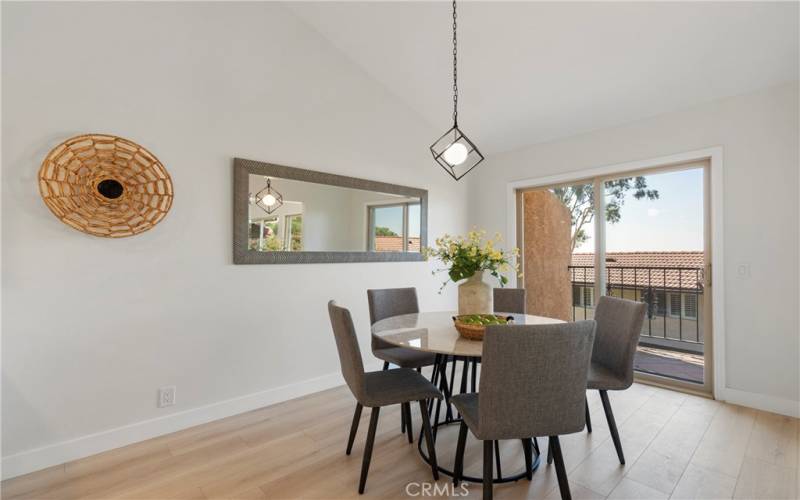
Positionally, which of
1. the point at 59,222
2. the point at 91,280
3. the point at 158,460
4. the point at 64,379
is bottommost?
the point at 158,460

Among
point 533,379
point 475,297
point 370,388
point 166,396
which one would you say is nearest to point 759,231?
point 475,297

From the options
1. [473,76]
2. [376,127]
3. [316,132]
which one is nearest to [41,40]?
[316,132]

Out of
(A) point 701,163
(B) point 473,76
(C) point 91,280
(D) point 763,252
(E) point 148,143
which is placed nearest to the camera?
(C) point 91,280

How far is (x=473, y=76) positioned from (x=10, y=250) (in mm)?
3515

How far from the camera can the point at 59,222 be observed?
218 centimetres

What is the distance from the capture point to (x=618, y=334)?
Result: 2252 millimetres

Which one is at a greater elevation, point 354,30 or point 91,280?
point 354,30

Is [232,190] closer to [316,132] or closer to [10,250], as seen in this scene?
[316,132]

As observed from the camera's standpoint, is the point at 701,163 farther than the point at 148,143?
Yes

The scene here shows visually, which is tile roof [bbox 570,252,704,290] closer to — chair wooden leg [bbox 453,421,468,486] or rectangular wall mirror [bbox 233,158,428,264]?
rectangular wall mirror [bbox 233,158,428,264]

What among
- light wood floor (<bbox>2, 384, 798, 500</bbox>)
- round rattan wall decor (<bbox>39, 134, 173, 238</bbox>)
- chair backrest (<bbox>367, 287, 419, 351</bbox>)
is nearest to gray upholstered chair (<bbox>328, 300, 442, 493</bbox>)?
light wood floor (<bbox>2, 384, 798, 500</bbox>)

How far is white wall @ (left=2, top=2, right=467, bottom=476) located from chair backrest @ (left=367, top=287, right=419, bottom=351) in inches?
24.6

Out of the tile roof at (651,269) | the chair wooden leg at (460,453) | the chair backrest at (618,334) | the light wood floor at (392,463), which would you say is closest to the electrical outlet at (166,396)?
the light wood floor at (392,463)

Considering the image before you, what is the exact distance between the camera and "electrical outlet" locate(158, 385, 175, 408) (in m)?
2.52
